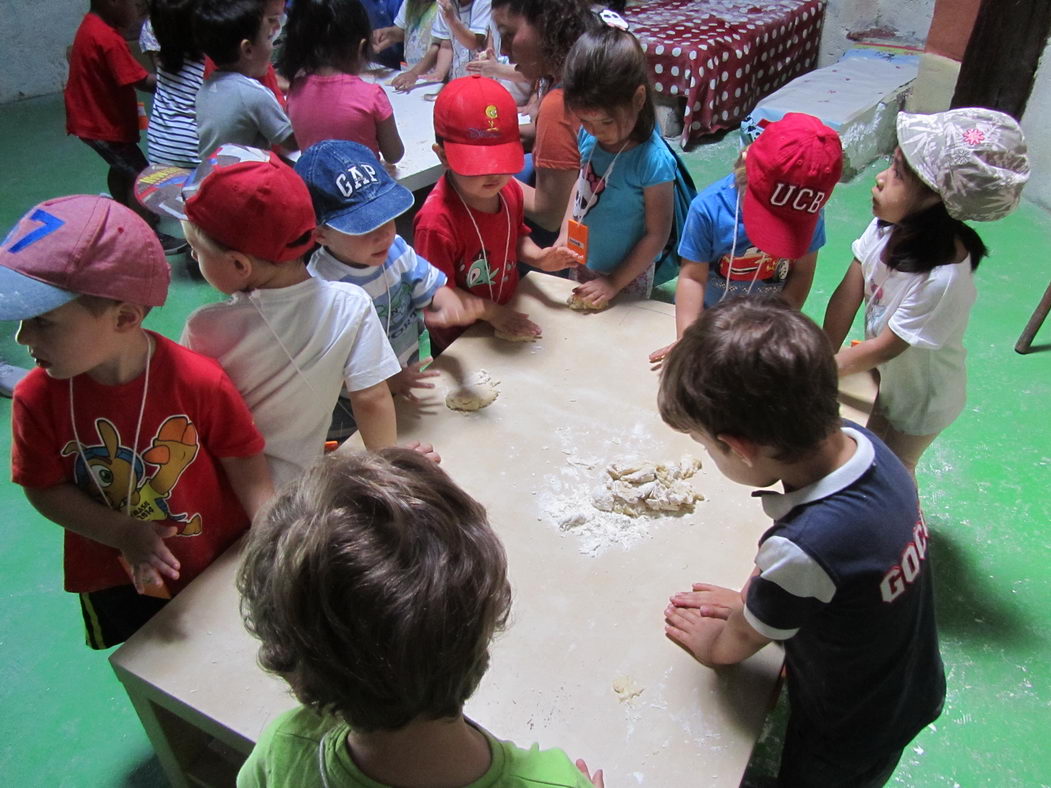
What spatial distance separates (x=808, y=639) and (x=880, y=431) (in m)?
1.06

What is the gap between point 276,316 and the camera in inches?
56.6

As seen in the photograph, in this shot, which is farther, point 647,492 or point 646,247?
point 646,247

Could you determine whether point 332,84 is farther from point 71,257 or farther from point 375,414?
point 71,257

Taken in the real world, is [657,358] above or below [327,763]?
below

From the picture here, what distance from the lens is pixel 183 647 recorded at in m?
1.25

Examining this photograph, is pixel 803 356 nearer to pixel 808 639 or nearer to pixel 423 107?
pixel 808 639

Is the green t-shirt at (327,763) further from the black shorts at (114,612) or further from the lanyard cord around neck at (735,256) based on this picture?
the lanyard cord around neck at (735,256)

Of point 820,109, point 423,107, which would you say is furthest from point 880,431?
point 820,109

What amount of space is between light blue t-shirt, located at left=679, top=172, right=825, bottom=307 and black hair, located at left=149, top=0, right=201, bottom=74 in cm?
207

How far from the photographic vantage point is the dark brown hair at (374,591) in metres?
0.72

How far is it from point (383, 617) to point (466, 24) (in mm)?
3939

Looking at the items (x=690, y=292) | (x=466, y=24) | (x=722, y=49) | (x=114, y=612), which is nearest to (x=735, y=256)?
(x=690, y=292)

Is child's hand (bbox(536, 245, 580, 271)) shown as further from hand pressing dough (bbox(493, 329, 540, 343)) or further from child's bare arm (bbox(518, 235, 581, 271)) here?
hand pressing dough (bbox(493, 329, 540, 343))

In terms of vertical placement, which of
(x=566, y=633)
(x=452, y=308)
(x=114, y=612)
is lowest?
(x=114, y=612)
